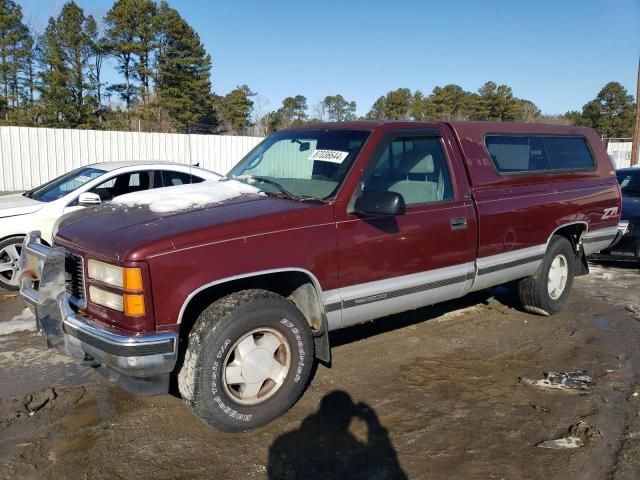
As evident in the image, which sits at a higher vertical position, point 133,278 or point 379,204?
point 379,204

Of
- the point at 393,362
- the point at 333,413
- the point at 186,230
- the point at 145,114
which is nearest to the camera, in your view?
the point at 186,230

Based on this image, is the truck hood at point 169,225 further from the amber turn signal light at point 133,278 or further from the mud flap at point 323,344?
the mud flap at point 323,344

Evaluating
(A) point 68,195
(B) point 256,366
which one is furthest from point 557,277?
(A) point 68,195

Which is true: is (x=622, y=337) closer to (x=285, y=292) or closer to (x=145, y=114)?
(x=285, y=292)

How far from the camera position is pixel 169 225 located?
322 cm

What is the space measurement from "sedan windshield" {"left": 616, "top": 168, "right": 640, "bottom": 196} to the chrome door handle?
20.8 feet

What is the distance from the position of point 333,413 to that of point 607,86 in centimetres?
5646

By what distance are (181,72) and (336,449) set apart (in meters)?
40.6

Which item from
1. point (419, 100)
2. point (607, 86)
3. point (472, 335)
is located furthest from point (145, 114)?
point (607, 86)

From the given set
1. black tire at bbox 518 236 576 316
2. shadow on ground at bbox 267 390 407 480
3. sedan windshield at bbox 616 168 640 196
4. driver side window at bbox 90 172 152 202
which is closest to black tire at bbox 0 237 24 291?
driver side window at bbox 90 172 152 202

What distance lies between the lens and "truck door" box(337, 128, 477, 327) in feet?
12.4

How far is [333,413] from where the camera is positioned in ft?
12.2

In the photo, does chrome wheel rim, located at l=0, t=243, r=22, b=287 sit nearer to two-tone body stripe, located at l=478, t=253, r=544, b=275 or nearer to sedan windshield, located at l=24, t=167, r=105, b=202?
sedan windshield, located at l=24, t=167, r=105, b=202

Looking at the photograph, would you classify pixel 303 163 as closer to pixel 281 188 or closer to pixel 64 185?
pixel 281 188
